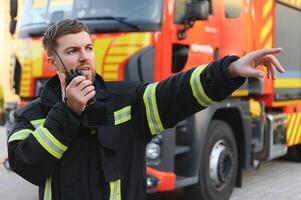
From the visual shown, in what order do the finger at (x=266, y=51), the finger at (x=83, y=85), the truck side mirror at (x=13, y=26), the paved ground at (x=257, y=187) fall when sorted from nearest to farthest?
1. the finger at (x=83, y=85)
2. the finger at (x=266, y=51)
3. the truck side mirror at (x=13, y=26)
4. the paved ground at (x=257, y=187)

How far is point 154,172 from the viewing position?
14.5 ft

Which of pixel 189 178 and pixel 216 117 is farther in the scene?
pixel 216 117

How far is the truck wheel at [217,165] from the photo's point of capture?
5004 mm

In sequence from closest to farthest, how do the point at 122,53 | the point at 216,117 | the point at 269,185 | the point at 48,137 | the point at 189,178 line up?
the point at 48,137, the point at 122,53, the point at 189,178, the point at 216,117, the point at 269,185

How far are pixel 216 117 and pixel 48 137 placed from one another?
12.7 ft

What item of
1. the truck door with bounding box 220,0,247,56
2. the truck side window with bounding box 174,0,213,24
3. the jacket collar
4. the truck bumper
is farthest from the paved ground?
the jacket collar

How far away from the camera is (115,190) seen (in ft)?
5.91

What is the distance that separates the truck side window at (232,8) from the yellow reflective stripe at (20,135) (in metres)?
3.81

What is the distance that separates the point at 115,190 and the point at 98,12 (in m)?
3.05

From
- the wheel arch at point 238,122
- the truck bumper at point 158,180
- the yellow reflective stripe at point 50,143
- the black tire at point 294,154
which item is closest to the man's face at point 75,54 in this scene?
the yellow reflective stripe at point 50,143

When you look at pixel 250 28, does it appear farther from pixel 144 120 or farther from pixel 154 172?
pixel 144 120

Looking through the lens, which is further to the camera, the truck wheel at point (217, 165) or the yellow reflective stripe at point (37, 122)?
the truck wheel at point (217, 165)

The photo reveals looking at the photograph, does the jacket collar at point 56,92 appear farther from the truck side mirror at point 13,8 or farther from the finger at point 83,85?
the truck side mirror at point 13,8

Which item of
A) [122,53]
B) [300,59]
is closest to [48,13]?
[122,53]
